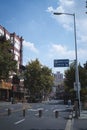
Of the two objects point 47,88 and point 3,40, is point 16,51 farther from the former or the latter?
point 3,40

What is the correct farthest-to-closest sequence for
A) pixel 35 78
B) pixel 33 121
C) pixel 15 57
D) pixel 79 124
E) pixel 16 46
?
pixel 35 78 → pixel 16 46 → pixel 15 57 → pixel 33 121 → pixel 79 124

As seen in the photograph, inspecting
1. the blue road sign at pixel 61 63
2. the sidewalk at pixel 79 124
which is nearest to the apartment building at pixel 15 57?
the blue road sign at pixel 61 63

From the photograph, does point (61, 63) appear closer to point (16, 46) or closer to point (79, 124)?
point (79, 124)

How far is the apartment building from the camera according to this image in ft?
324

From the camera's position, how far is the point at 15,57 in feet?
355

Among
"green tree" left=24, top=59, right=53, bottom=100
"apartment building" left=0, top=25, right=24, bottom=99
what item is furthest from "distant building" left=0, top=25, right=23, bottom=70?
"green tree" left=24, top=59, right=53, bottom=100

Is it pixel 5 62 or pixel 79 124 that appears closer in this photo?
pixel 79 124

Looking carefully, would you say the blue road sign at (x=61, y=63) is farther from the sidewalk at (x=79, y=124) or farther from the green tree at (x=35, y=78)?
the green tree at (x=35, y=78)

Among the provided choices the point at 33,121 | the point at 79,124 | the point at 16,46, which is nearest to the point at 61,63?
the point at 33,121

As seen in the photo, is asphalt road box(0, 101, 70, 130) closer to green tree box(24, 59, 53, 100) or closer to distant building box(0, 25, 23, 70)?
distant building box(0, 25, 23, 70)

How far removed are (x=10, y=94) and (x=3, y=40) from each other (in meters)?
45.3

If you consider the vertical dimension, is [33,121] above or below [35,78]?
below

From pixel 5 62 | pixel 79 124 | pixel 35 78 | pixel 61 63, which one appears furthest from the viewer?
pixel 35 78

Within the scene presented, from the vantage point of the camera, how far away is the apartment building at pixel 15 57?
98.6m
